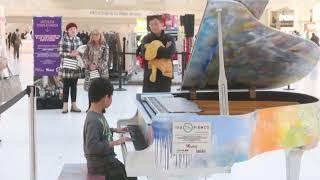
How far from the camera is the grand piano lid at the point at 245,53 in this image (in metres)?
2.70

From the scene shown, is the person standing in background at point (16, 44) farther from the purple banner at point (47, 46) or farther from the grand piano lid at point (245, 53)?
the grand piano lid at point (245, 53)

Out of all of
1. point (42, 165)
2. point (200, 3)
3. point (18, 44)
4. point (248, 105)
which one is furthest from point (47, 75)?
point (18, 44)

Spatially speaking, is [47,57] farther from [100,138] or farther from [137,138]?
[137,138]

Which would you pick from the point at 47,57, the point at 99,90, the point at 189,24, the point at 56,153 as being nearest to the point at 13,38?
the point at 189,24

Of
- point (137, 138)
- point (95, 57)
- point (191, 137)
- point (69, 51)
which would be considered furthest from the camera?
point (69, 51)

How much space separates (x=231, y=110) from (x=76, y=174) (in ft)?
4.11

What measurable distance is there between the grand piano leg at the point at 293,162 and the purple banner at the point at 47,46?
602 cm

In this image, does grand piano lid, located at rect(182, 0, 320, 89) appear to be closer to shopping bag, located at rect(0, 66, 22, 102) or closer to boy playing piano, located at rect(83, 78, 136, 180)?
boy playing piano, located at rect(83, 78, 136, 180)

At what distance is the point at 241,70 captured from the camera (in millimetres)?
3580

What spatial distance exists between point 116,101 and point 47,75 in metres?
1.61

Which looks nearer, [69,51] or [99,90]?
[99,90]

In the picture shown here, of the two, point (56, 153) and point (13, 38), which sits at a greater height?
point (13, 38)

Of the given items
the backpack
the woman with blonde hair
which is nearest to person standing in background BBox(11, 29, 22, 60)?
the backpack

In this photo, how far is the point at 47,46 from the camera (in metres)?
8.67
